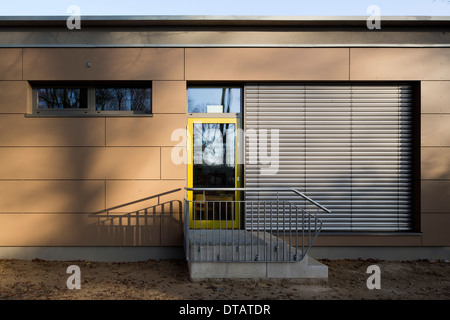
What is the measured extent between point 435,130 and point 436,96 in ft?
2.12

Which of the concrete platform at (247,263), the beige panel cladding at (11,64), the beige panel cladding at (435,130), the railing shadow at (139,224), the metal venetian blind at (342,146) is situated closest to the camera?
the concrete platform at (247,263)

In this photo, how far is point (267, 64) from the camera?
18.4 feet

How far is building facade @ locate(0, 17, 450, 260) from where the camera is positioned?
5.43 m

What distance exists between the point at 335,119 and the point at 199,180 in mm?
2874

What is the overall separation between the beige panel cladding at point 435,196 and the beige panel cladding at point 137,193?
447 cm

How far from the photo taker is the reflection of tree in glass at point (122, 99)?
5.70m

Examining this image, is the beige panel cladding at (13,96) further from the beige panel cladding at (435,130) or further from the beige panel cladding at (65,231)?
the beige panel cladding at (435,130)

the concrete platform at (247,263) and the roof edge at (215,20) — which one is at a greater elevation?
the roof edge at (215,20)

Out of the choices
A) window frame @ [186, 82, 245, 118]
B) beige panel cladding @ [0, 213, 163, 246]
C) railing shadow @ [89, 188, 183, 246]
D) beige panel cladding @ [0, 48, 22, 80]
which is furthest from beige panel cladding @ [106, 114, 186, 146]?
beige panel cladding @ [0, 48, 22, 80]

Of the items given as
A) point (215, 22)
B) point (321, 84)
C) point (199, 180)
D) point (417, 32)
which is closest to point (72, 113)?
point (199, 180)

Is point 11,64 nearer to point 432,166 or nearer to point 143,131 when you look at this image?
point 143,131

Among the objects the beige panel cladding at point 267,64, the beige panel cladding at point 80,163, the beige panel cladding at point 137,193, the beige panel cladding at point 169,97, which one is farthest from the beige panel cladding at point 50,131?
the beige panel cladding at point 267,64

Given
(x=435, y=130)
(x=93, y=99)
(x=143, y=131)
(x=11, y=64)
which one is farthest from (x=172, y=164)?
(x=435, y=130)

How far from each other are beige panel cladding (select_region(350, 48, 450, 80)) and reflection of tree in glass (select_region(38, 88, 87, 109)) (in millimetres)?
5119
